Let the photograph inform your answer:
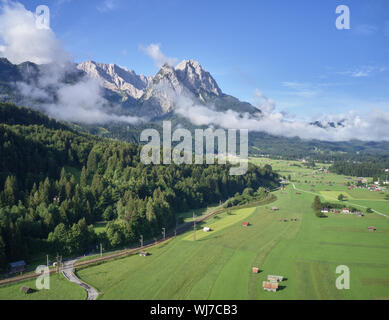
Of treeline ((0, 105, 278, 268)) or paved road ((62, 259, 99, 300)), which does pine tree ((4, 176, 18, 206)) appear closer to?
treeline ((0, 105, 278, 268))

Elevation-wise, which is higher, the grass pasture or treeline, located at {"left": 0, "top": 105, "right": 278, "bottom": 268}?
treeline, located at {"left": 0, "top": 105, "right": 278, "bottom": 268}

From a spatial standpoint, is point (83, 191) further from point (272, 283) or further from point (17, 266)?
point (272, 283)

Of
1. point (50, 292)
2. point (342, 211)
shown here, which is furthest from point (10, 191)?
point (342, 211)

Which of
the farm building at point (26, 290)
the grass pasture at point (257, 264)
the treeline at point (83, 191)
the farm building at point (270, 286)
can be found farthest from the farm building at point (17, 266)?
the farm building at point (270, 286)

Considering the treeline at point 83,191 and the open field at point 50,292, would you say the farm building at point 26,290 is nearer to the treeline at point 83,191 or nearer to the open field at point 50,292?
the open field at point 50,292

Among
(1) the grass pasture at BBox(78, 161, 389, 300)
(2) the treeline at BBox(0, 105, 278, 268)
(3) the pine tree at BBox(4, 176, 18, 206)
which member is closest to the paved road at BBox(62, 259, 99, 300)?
(1) the grass pasture at BBox(78, 161, 389, 300)
